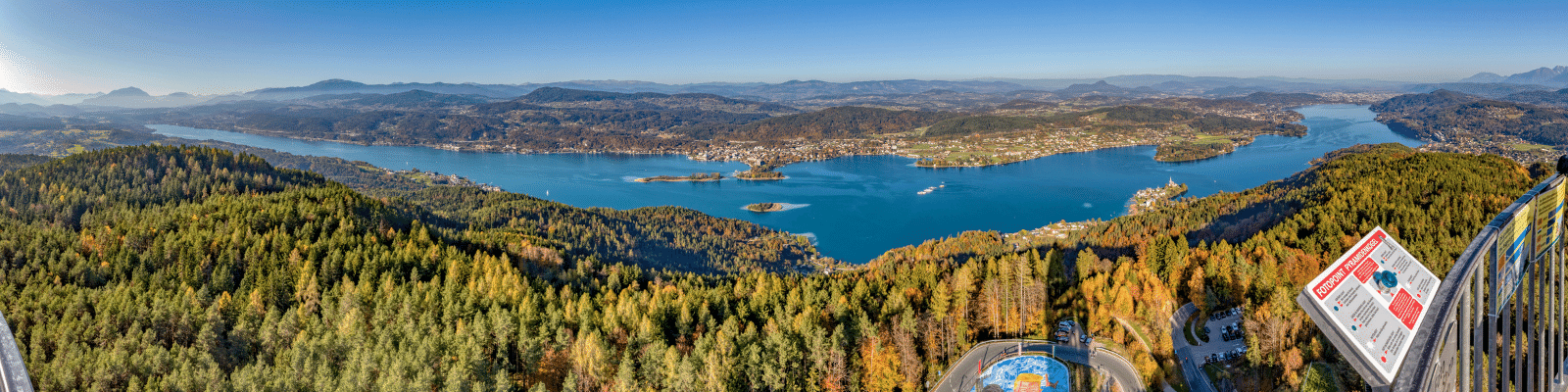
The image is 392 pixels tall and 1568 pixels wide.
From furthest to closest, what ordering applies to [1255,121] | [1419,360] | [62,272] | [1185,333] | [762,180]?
[1255,121]
[762,180]
[62,272]
[1185,333]
[1419,360]

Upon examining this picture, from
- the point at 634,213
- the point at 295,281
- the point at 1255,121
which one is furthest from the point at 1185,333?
the point at 1255,121

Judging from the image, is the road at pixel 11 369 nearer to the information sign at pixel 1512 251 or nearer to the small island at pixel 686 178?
the information sign at pixel 1512 251

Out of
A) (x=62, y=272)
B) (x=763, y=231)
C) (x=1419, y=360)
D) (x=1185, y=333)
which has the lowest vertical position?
(x=763, y=231)

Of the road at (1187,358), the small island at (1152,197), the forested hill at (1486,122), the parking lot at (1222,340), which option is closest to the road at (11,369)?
the road at (1187,358)

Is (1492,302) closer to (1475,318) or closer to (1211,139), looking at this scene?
(1475,318)

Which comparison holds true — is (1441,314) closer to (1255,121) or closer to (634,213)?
(634,213)

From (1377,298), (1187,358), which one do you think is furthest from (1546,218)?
(1187,358)
